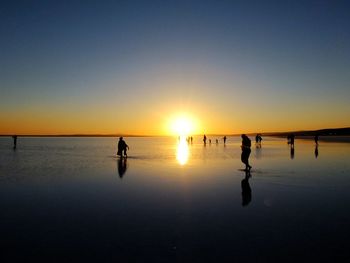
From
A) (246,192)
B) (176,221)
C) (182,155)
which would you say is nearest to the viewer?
(176,221)

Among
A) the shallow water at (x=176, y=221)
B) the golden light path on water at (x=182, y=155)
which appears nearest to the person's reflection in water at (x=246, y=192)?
the shallow water at (x=176, y=221)

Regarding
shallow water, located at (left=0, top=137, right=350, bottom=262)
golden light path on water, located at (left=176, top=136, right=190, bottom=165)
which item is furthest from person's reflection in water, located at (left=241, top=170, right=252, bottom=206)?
golden light path on water, located at (left=176, top=136, right=190, bottom=165)

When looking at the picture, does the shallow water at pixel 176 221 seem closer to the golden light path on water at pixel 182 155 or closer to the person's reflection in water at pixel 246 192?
the person's reflection in water at pixel 246 192

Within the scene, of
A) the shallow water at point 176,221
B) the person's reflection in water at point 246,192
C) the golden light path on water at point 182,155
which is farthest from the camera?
the golden light path on water at point 182,155

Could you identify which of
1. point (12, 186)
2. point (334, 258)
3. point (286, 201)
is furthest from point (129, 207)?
point (12, 186)

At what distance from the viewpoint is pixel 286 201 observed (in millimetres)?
10211

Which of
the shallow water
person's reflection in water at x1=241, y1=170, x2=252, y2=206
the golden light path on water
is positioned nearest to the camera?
the shallow water

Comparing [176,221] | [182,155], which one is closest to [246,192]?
[176,221]

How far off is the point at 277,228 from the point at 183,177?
9118 mm

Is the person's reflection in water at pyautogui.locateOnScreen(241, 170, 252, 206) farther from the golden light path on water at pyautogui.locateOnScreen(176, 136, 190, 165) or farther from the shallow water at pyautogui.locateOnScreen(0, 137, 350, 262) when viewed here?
the golden light path on water at pyautogui.locateOnScreen(176, 136, 190, 165)

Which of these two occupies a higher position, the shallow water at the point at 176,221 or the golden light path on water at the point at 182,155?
the golden light path on water at the point at 182,155

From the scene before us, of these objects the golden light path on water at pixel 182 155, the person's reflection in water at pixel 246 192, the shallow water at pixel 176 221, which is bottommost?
the shallow water at pixel 176 221

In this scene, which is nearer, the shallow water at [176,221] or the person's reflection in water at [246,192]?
the shallow water at [176,221]

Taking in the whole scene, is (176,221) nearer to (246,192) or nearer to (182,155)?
(246,192)
